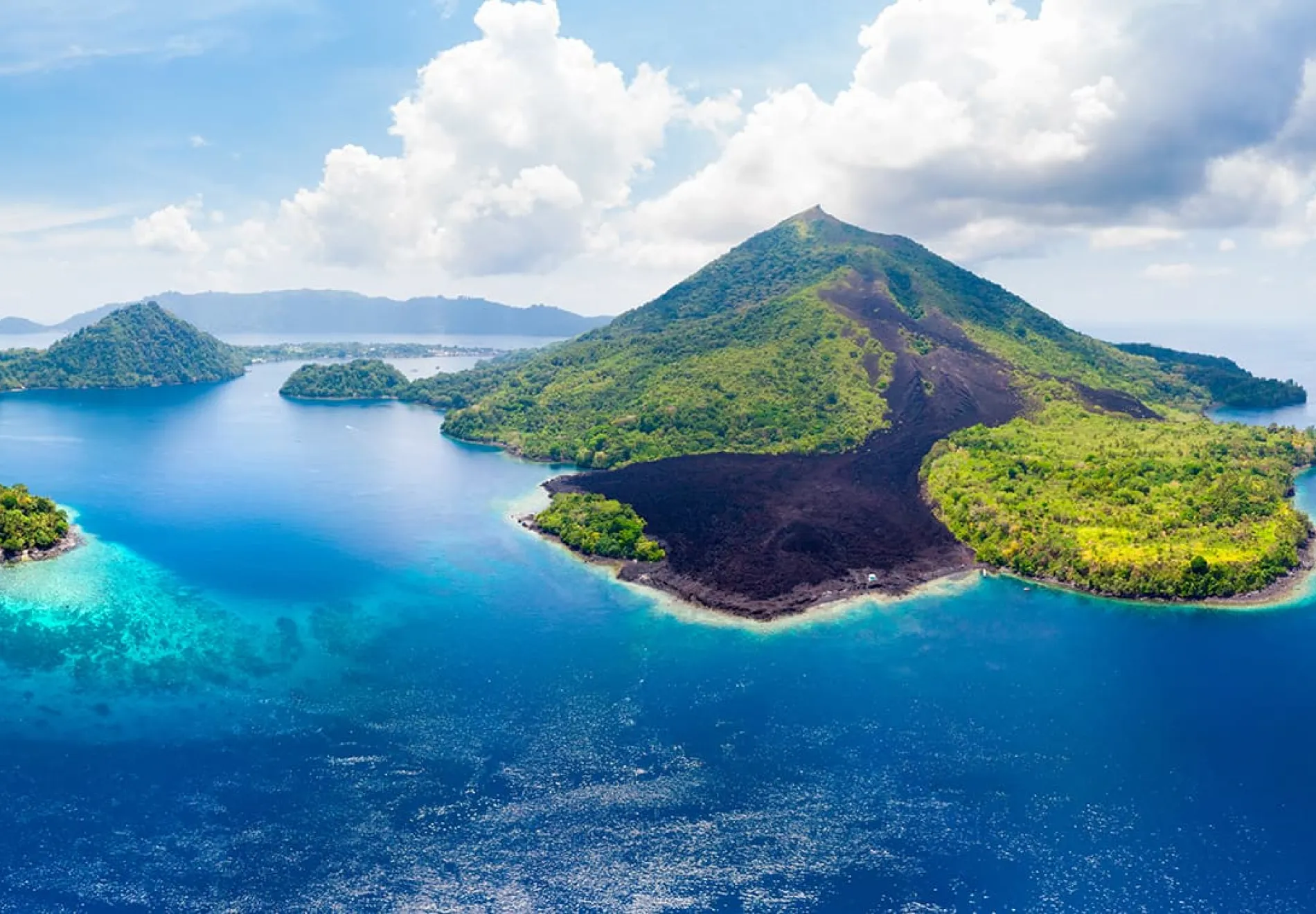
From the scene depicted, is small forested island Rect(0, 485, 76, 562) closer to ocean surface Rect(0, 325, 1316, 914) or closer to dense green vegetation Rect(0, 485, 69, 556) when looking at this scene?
dense green vegetation Rect(0, 485, 69, 556)

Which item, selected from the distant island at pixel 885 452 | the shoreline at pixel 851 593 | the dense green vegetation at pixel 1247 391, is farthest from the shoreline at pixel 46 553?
the dense green vegetation at pixel 1247 391

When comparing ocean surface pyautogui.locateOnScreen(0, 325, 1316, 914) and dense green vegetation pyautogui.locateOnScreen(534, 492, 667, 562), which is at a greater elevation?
dense green vegetation pyautogui.locateOnScreen(534, 492, 667, 562)

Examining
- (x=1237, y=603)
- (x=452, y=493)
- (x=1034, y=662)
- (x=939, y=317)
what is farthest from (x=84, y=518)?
(x=939, y=317)

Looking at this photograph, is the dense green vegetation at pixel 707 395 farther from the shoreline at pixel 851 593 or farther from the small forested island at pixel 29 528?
the small forested island at pixel 29 528

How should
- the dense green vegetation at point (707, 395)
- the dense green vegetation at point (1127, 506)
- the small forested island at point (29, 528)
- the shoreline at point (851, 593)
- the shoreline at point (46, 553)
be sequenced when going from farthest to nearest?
the dense green vegetation at point (707, 395)
the small forested island at point (29, 528)
the shoreline at point (46, 553)
the dense green vegetation at point (1127, 506)
the shoreline at point (851, 593)

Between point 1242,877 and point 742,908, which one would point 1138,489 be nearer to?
point 1242,877

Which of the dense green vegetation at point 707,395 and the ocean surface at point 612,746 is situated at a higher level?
the dense green vegetation at point 707,395

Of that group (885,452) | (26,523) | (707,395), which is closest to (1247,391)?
(885,452)

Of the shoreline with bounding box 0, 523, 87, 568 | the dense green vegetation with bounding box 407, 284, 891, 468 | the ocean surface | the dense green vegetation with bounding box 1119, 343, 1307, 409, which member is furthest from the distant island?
the shoreline with bounding box 0, 523, 87, 568
